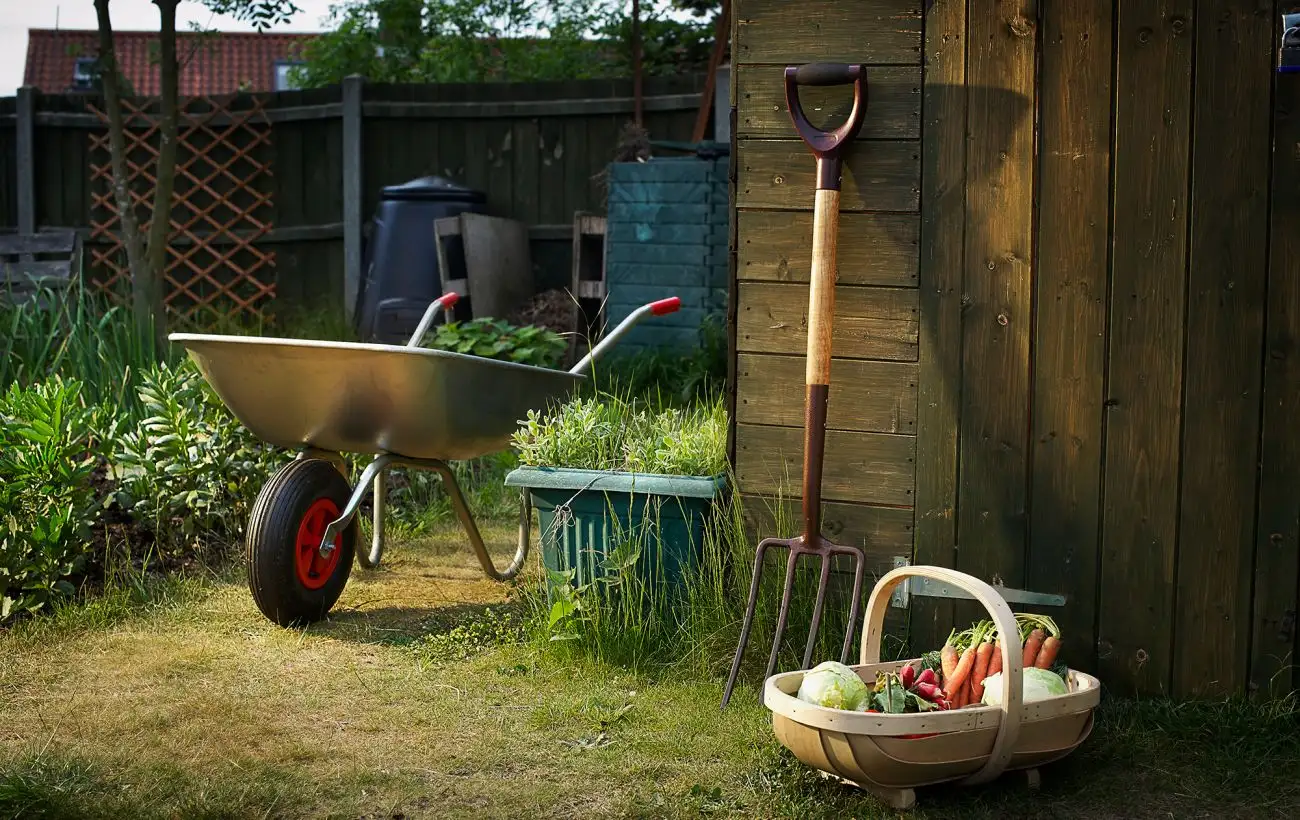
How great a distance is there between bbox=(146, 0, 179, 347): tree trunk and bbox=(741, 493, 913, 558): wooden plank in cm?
422

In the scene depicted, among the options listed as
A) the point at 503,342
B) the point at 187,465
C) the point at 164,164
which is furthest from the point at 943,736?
the point at 164,164

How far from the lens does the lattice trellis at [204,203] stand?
8.08 meters

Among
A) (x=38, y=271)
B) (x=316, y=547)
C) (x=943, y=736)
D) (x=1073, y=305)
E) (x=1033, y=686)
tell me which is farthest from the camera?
(x=38, y=271)

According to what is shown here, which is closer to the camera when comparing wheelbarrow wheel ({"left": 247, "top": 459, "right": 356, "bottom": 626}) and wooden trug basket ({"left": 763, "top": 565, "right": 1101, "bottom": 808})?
wooden trug basket ({"left": 763, "top": 565, "right": 1101, "bottom": 808})

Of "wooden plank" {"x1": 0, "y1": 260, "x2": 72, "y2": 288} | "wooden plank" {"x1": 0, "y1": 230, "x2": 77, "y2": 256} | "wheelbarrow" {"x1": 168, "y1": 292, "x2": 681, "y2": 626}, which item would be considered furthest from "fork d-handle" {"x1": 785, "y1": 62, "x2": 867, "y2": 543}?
"wooden plank" {"x1": 0, "y1": 230, "x2": 77, "y2": 256}

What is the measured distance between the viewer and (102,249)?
8.41 metres

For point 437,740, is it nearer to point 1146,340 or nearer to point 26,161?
point 1146,340

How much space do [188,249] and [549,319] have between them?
2657 mm

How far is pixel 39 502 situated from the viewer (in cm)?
330

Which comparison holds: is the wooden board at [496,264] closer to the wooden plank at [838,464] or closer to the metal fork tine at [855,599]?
the wooden plank at [838,464]

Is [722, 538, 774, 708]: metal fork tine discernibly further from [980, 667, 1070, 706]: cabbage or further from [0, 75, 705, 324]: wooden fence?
[0, 75, 705, 324]: wooden fence

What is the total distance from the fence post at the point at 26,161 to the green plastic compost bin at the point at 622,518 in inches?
258

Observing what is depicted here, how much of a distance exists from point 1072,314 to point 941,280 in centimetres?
27

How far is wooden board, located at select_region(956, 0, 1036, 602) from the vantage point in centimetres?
262
